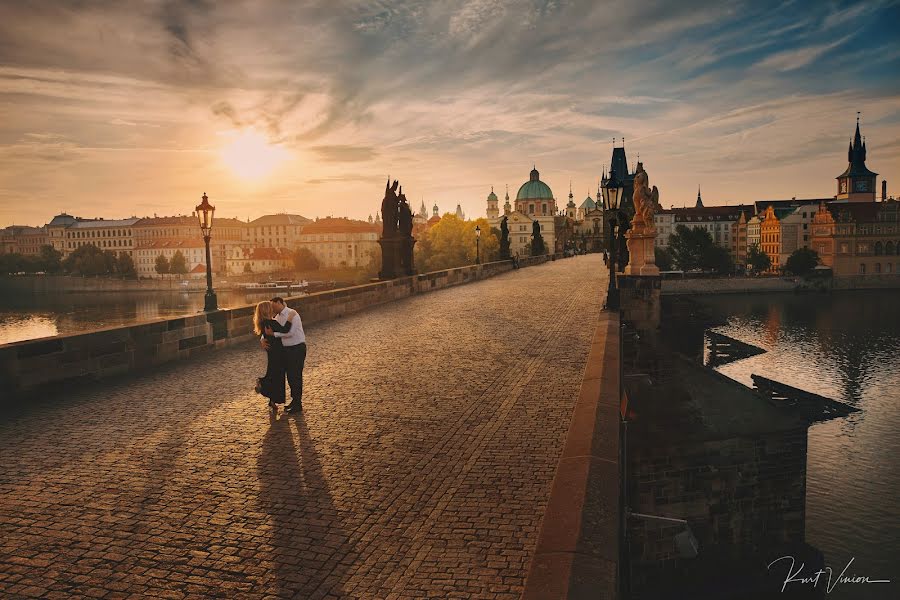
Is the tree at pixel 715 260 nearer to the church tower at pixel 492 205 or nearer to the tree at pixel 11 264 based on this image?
the church tower at pixel 492 205

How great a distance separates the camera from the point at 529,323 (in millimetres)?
14766

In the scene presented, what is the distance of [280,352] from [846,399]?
2954cm

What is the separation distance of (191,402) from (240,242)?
15054 cm

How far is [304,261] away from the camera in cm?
14150

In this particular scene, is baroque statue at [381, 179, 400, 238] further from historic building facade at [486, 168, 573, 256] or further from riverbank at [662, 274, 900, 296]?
historic building facade at [486, 168, 573, 256]

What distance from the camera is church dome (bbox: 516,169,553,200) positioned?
5640 inches

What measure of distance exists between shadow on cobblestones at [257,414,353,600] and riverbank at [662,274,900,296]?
77763 millimetres

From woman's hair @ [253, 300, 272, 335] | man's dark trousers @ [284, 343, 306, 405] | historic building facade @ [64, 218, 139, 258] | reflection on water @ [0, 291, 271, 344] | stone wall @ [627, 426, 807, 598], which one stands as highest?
historic building facade @ [64, 218, 139, 258]

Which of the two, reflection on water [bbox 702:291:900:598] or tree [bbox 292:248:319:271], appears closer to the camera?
reflection on water [bbox 702:291:900:598]

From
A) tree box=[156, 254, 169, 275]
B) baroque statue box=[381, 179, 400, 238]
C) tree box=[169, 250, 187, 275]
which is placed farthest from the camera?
tree box=[156, 254, 169, 275]

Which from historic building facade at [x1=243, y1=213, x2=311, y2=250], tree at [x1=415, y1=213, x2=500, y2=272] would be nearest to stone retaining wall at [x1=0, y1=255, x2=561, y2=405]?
tree at [x1=415, y1=213, x2=500, y2=272]

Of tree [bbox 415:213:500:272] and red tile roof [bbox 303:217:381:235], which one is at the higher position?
red tile roof [bbox 303:217:381:235]

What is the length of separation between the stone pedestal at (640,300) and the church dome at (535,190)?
127264mm

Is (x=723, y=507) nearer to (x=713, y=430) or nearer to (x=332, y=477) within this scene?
(x=713, y=430)
